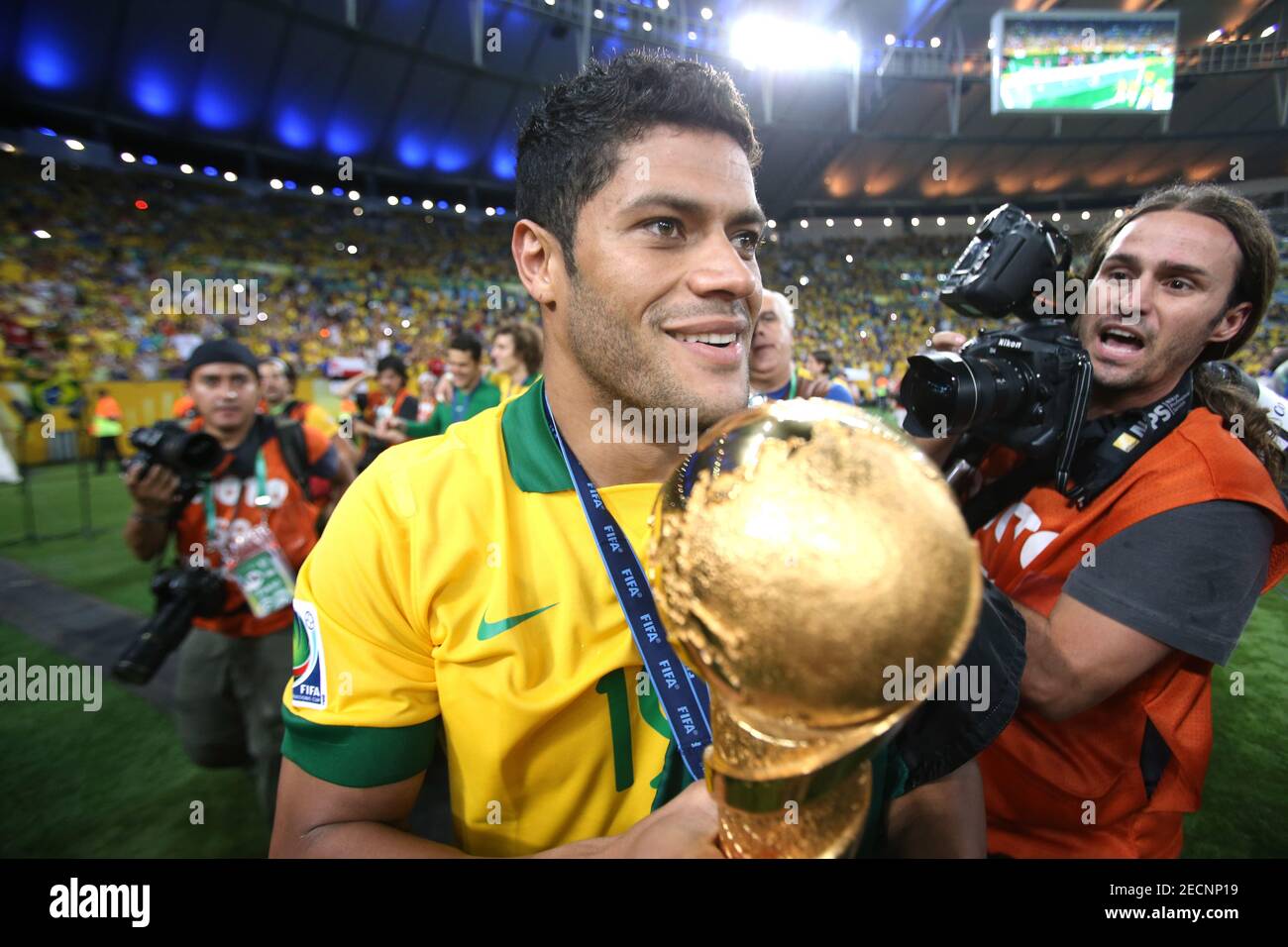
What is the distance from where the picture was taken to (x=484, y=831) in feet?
3.23

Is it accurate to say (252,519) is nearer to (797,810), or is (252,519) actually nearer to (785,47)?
(797,810)

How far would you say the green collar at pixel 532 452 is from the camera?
3.65 ft

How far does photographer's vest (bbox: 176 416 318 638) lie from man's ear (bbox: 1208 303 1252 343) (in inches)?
118

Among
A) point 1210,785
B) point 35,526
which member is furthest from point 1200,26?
point 35,526

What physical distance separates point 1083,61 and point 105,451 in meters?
25.2

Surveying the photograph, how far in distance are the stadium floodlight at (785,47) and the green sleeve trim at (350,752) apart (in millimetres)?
20699

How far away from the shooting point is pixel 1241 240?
4.66ft

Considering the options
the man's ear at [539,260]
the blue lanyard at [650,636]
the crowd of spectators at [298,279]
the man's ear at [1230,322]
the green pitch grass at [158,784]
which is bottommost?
the green pitch grass at [158,784]

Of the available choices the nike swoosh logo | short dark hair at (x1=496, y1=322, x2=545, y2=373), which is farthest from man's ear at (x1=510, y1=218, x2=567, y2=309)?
short dark hair at (x1=496, y1=322, x2=545, y2=373)

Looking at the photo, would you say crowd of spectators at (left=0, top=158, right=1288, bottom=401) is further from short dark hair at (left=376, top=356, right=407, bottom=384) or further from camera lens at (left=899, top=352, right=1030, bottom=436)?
camera lens at (left=899, top=352, right=1030, bottom=436)

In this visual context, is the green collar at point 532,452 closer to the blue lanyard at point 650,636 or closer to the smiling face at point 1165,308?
the blue lanyard at point 650,636

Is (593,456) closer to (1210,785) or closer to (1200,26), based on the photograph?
(1210,785)

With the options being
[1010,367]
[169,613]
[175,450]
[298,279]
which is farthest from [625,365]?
[298,279]

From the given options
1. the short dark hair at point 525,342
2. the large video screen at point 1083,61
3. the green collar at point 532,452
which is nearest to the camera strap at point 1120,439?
the green collar at point 532,452
